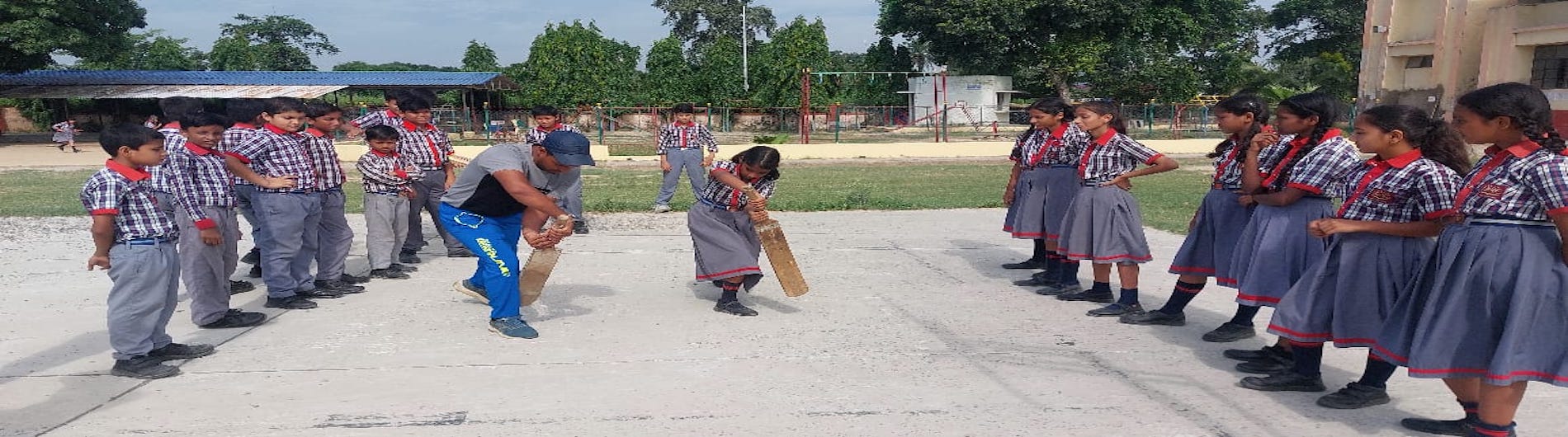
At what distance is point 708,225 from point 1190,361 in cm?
294

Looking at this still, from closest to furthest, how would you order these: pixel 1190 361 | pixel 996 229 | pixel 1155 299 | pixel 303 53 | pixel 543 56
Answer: pixel 1190 361 < pixel 1155 299 < pixel 996 229 < pixel 543 56 < pixel 303 53

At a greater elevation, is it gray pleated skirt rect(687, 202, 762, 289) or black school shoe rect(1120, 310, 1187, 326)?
gray pleated skirt rect(687, 202, 762, 289)

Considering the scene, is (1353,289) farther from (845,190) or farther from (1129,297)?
(845,190)

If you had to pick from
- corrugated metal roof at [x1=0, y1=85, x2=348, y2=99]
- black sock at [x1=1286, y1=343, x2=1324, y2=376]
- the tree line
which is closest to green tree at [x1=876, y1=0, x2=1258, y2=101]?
the tree line

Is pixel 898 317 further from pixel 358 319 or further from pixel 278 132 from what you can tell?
pixel 278 132

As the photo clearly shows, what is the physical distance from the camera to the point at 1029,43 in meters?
42.0

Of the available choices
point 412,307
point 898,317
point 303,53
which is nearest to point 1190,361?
point 898,317

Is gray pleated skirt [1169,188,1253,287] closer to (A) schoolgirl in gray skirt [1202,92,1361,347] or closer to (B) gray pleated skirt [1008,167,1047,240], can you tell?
(A) schoolgirl in gray skirt [1202,92,1361,347]

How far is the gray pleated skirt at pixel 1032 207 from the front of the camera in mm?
7113

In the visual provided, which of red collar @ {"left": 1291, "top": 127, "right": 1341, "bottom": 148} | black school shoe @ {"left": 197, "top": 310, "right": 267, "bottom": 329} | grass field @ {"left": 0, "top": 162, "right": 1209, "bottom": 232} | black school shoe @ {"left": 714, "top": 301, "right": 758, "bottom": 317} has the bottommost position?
grass field @ {"left": 0, "top": 162, "right": 1209, "bottom": 232}

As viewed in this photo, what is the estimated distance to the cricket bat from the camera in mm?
5941

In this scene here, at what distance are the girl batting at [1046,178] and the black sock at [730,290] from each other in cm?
235

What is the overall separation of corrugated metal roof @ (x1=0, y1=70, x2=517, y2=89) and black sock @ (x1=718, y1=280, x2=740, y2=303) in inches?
1195

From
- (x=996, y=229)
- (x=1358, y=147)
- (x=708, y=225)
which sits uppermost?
(x=1358, y=147)
